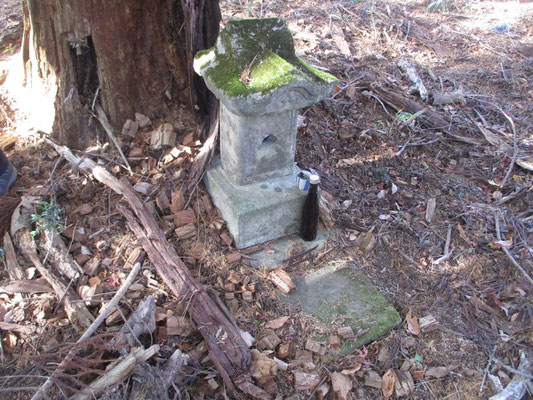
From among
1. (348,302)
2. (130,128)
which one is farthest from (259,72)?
(348,302)

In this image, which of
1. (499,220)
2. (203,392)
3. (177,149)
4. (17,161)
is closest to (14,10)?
(17,161)

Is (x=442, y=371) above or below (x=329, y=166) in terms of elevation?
below

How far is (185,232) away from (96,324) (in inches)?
44.3

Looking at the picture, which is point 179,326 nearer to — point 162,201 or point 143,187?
point 162,201

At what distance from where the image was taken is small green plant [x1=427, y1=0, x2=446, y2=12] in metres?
9.40

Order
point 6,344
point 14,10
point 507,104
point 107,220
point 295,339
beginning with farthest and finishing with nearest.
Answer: point 14,10 → point 507,104 → point 107,220 → point 295,339 → point 6,344

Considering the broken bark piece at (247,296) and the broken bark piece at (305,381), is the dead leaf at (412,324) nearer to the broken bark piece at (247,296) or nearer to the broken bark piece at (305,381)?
the broken bark piece at (305,381)

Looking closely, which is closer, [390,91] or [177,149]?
[177,149]

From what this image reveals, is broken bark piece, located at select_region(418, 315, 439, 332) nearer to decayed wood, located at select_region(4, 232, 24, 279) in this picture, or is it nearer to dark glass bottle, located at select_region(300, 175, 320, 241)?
dark glass bottle, located at select_region(300, 175, 320, 241)

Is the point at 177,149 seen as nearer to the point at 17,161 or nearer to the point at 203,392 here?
the point at 17,161

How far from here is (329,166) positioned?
4711 mm

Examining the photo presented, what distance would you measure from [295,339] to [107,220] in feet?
6.58

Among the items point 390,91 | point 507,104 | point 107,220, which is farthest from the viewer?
point 507,104

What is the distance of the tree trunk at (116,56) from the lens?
12.8 ft
